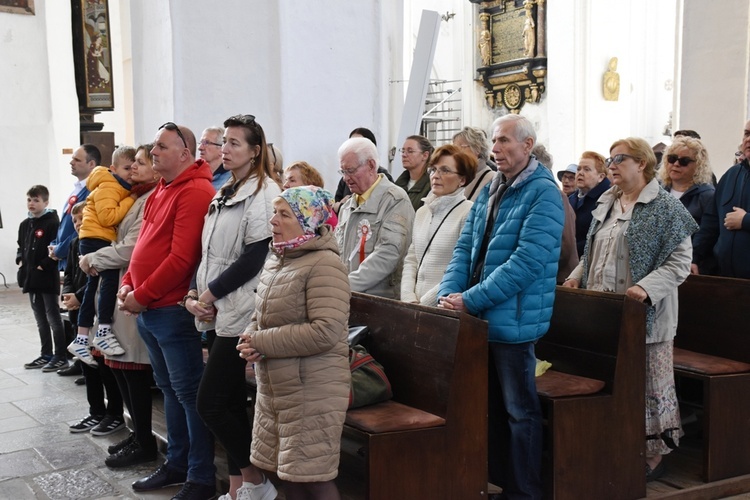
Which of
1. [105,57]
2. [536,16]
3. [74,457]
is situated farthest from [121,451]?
[536,16]

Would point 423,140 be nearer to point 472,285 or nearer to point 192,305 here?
point 472,285

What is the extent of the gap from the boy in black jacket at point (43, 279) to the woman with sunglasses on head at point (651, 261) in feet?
16.5

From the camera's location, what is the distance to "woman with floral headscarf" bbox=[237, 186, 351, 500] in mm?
2988

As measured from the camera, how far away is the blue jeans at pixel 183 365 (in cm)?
393

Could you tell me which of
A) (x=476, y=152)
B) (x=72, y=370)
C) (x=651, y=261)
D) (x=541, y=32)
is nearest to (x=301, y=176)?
(x=476, y=152)

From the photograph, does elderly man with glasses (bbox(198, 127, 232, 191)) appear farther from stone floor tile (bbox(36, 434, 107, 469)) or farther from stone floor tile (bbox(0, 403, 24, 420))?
stone floor tile (bbox(0, 403, 24, 420))

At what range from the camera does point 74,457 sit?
192 inches

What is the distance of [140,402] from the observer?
4.62 meters

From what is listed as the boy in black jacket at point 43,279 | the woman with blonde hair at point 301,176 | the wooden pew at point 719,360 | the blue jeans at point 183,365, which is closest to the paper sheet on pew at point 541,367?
the wooden pew at point 719,360

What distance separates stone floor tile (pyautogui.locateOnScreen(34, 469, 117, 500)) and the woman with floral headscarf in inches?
61.4

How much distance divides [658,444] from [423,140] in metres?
2.26

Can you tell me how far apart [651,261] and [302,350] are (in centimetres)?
195

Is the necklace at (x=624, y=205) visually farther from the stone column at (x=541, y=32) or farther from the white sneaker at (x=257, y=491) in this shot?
the stone column at (x=541, y=32)

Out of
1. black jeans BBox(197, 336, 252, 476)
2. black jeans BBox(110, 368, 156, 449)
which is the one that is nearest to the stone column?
black jeans BBox(110, 368, 156, 449)
